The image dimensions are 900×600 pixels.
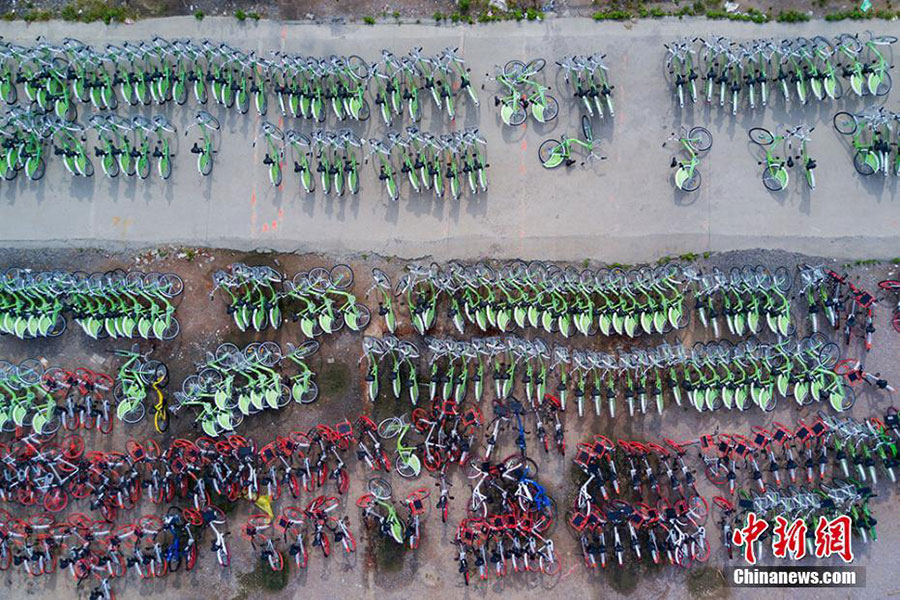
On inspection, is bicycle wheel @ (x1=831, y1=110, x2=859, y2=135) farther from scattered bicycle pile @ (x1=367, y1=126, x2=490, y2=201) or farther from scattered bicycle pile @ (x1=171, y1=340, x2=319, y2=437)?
scattered bicycle pile @ (x1=171, y1=340, x2=319, y2=437)

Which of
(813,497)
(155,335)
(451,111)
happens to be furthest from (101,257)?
(813,497)

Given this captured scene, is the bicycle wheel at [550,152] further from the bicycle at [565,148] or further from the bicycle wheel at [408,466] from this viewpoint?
the bicycle wheel at [408,466]

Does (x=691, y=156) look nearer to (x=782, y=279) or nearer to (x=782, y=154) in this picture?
(x=782, y=154)

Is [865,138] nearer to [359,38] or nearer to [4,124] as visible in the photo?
[359,38]

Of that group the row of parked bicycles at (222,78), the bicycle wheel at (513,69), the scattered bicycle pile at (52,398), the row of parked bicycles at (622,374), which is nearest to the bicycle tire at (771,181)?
the row of parked bicycles at (622,374)

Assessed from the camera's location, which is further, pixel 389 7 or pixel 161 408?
pixel 389 7

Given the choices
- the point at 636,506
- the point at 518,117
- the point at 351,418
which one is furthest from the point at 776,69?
the point at 351,418
